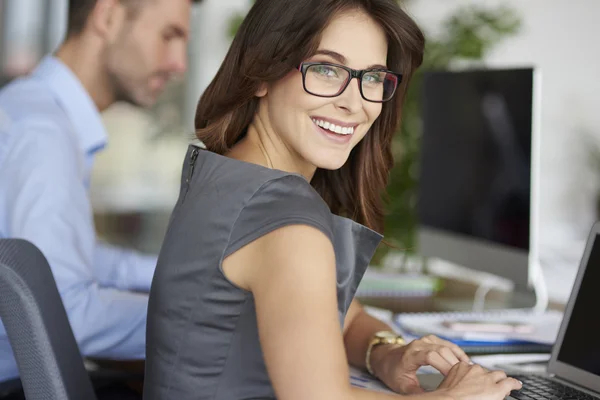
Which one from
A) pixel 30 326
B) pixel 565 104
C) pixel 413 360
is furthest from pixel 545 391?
pixel 565 104

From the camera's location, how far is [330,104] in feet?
4.92

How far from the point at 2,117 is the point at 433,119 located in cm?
140

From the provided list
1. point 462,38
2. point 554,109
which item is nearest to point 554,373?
point 462,38

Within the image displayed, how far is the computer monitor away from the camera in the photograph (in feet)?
7.88

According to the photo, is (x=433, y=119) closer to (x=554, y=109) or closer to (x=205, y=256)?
(x=205, y=256)

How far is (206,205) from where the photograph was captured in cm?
136

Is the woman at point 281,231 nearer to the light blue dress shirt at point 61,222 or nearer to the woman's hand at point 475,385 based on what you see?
the woman's hand at point 475,385

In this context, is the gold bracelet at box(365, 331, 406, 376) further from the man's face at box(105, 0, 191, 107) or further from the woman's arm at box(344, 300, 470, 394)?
the man's face at box(105, 0, 191, 107)

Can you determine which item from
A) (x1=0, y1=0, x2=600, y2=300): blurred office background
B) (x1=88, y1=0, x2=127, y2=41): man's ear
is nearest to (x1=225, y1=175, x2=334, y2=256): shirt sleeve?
(x1=88, y1=0, x2=127, y2=41): man's ear

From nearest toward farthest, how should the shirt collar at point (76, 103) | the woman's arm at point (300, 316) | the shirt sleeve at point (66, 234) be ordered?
the woman's arm at point (300, 316) < the shirt sleeve at point (66, 234) < the shirt collar at point (76, 103)

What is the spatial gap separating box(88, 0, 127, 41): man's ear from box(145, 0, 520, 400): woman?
1.25 meters

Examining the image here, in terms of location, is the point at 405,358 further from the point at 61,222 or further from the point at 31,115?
the point at 31,115

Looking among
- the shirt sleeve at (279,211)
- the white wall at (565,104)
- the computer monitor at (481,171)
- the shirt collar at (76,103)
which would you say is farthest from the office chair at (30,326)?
the white wall at (565,104)

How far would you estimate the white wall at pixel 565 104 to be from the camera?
7238mm
